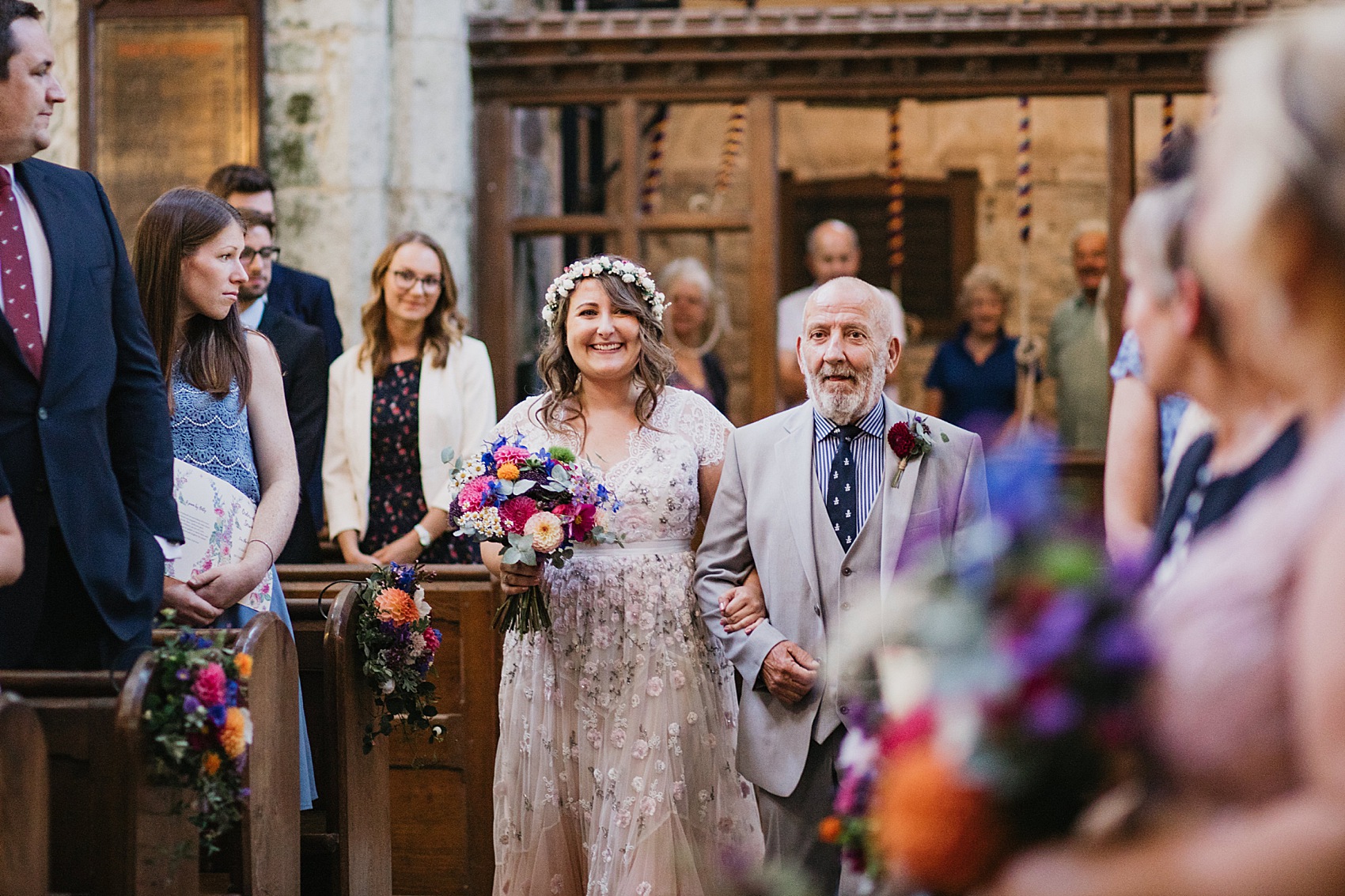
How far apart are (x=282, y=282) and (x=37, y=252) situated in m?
2.98

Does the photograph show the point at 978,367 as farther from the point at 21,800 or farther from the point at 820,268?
the point at 21,800

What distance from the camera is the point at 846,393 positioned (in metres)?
3.80

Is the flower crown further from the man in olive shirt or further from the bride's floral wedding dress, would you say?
the man in olive shirt

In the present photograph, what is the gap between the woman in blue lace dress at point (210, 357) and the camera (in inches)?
149

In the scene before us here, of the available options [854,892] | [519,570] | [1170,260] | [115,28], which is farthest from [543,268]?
[1170,260]

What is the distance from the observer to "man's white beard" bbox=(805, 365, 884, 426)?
3.80 m

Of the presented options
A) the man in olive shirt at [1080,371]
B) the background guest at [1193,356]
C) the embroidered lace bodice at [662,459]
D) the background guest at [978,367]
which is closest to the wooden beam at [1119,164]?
the background guest at [978,367]

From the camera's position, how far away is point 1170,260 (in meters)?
1.72

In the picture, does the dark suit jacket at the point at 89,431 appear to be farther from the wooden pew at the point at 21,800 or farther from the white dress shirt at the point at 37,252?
the wooden pew at the point at 21,800

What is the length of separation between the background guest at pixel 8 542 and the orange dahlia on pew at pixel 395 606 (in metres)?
1.24

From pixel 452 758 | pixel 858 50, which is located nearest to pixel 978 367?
pixel 858 50

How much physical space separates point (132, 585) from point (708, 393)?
425cm

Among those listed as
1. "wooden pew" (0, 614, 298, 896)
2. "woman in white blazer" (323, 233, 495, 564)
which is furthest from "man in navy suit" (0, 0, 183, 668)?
"woman in white blazer" (323, 233, 495, 564)

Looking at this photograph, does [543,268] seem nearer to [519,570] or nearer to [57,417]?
[519,570]
